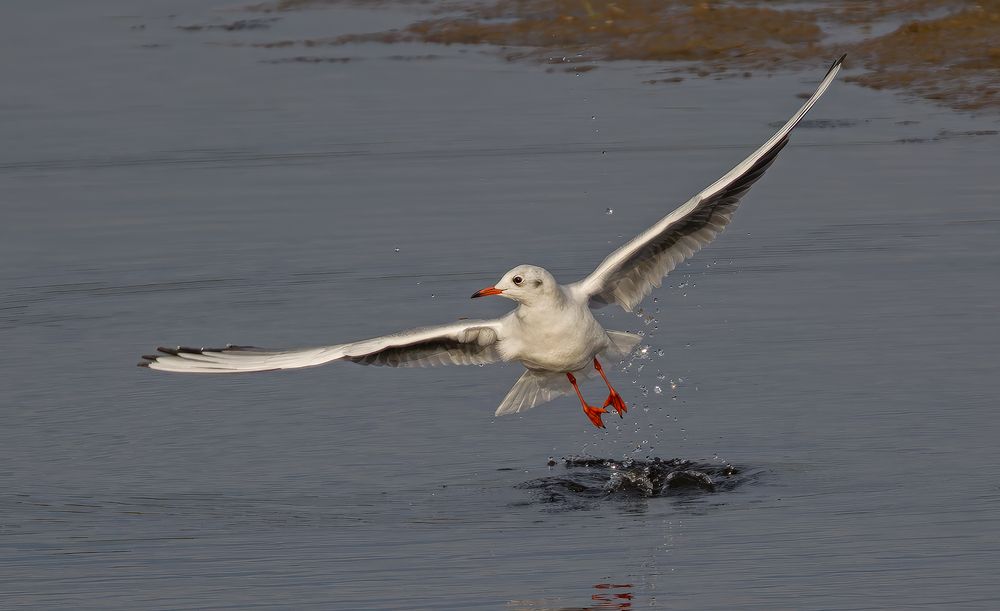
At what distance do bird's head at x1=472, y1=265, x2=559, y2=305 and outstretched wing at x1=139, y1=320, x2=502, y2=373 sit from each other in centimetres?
22

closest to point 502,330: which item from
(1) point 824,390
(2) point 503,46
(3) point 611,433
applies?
(3) point 611,433

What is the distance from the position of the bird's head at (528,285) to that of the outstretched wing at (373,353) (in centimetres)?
22

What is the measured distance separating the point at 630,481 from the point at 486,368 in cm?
224

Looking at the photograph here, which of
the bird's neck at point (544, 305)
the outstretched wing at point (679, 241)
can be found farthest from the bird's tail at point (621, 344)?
the bird's neck at point (544, 305)

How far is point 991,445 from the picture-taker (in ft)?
30.6

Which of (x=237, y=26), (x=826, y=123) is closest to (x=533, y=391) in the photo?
(x=826, y=123)

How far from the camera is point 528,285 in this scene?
984cm

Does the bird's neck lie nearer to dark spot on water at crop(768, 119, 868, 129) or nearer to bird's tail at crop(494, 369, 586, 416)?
bird's tail at crop(494, 369, 586, 416)

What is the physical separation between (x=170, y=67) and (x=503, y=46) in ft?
12.8

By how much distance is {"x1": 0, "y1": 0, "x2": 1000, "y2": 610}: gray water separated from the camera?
8219 mm

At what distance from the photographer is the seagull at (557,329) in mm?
9398

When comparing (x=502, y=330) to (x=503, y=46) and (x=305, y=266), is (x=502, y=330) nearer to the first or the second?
(x=305, y=266)

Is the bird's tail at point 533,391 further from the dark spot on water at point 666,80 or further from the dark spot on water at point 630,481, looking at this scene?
the dark spot on water at point 666,80

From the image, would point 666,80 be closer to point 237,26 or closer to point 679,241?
point 237,26
